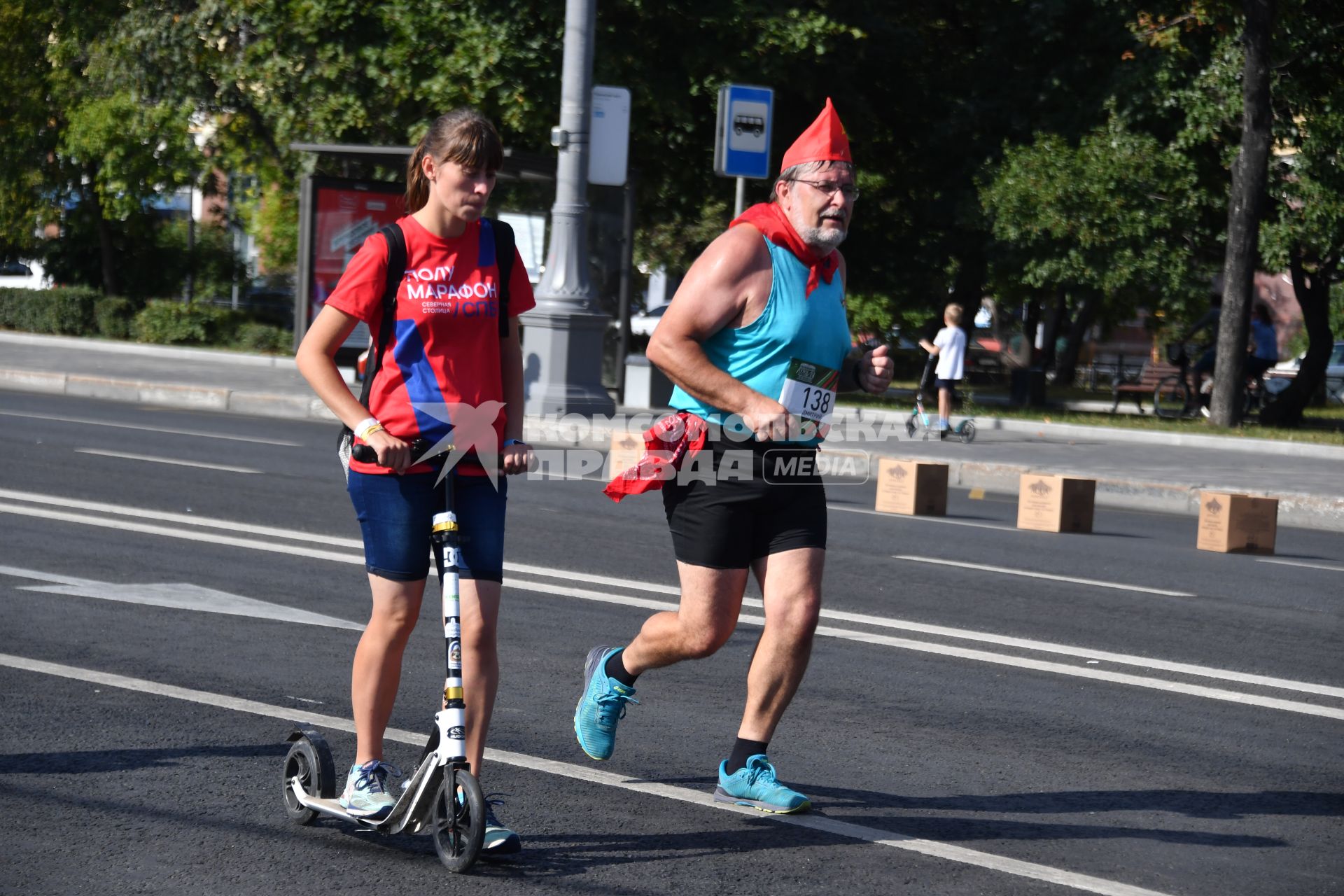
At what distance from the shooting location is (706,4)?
2252 cm

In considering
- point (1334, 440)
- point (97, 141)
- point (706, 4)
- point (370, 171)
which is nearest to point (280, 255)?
point (97, 141)

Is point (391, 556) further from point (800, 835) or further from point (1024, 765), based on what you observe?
point (1024, 765)

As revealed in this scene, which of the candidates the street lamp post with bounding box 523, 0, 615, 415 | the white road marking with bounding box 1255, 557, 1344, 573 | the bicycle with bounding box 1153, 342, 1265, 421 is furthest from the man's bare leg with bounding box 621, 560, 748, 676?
the bicycle with bounding box 1153, 342, 1265, 421

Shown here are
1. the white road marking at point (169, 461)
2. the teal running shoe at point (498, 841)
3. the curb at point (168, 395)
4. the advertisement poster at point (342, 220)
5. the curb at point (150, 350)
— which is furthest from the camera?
the curb at point (150, 350)

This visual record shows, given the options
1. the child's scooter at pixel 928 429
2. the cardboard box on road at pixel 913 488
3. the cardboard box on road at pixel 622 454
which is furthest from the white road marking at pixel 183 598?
the child's scooter at pixel 928 429

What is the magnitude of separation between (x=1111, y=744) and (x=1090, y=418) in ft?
58.0

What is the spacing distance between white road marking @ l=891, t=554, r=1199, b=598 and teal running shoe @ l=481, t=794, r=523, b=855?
585cm

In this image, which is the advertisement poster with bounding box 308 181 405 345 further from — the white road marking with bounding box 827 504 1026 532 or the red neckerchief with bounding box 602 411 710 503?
the red neckerchief with bounding box 602 411 710 503

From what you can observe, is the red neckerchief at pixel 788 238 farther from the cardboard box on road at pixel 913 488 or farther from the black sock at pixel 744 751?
the cardboard box on road at pixel 913 488

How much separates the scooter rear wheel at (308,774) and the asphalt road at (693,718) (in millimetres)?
59

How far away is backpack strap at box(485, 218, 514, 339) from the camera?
4.25 m

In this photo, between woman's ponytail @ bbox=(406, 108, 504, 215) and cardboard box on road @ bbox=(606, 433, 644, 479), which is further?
cardboard box on road @ bbox=(606, 433, 644, 479)

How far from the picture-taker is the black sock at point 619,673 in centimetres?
492

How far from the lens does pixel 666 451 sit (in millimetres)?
4688
